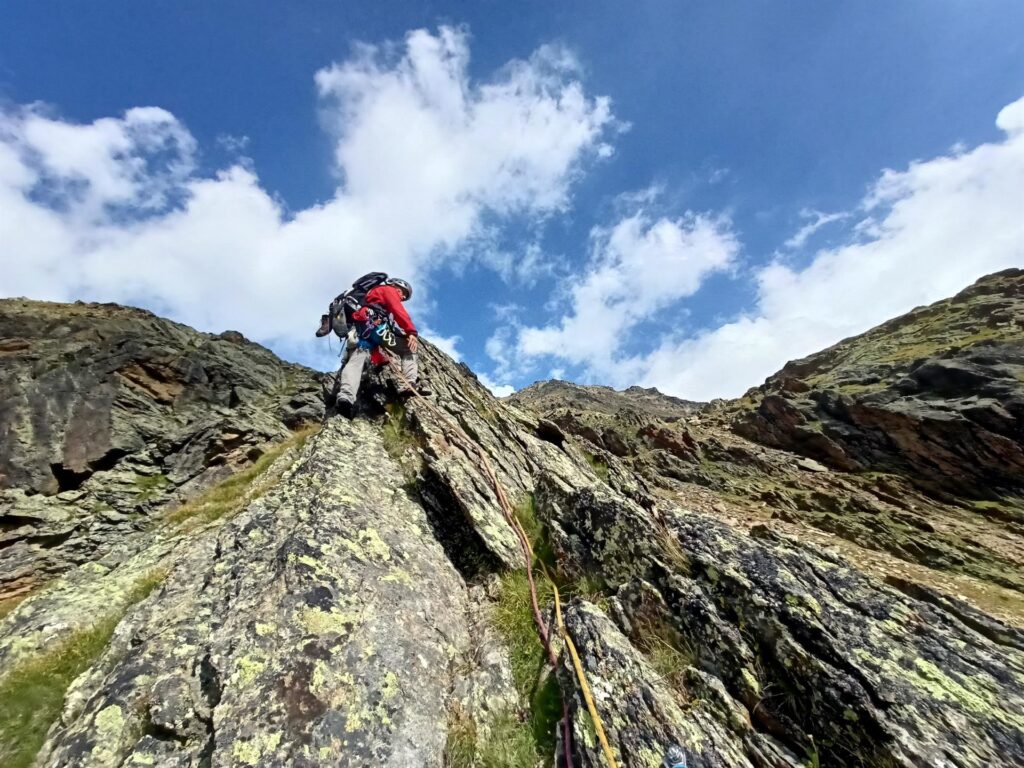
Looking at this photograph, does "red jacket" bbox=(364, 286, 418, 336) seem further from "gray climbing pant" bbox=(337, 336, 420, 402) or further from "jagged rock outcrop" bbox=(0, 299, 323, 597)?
"jagged rock outcrop" bbox=(0, 299, 323, 597)

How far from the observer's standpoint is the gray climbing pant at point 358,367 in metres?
13.2

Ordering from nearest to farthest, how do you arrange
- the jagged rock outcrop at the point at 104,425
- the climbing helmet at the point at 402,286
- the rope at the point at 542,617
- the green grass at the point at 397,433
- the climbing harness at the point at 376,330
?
the rope at the point at 542,617, the green grass at the point at 397,433, the climbing harness at the point at 376,330, the climbing helmet at the point at 402,286, the jagged rock outcrop at the point at 104,425

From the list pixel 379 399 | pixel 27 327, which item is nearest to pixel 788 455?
pixel 379 399

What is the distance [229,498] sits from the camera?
1334cm

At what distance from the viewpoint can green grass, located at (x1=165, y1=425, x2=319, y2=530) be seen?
39.0 feet

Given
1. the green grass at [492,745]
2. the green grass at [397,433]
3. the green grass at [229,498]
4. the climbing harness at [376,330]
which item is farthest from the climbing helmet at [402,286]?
the green grass at [492,745]

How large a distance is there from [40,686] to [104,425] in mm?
25887

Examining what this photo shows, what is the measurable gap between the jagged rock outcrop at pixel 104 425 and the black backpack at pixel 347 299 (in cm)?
1285

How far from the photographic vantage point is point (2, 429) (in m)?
23.6

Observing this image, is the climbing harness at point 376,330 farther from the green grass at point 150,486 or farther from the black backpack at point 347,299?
the green grass at point 150,486

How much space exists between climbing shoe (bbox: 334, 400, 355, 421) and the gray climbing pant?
3.4 inches

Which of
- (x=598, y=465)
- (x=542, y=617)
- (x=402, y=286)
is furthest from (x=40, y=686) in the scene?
(x=598, y=465)

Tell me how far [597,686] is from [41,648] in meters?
9.19

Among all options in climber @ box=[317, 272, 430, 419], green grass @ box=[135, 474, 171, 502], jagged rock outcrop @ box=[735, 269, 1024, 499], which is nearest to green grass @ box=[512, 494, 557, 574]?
climber @ box=[317, 272, 430, 419]
